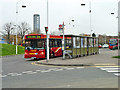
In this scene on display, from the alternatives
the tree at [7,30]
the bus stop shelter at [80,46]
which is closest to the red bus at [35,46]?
the bus stop shelter at [80,46]

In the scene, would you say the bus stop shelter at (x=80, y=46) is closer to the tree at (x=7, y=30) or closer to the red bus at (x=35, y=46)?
the red bus at (x=35, y=46)

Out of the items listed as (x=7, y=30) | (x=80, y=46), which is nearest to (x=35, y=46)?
(x=80, y=46)

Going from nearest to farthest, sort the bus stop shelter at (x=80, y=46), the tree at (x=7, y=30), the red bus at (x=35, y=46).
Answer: the red bus at (x=35, y=46) → the bus stop shelter at (x=80, y=46) → the tree at (x=7, y=30)

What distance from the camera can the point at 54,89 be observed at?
7.66 m

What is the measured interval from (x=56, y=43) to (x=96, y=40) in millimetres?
8176

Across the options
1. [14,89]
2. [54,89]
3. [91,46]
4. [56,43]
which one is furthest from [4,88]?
[91,46]

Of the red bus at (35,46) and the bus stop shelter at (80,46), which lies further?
the bus stop shelter at (80,46)

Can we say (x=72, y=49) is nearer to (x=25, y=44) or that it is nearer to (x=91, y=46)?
(x=25, y=44)

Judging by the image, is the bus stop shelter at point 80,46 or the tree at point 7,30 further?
the tree at point 7,30

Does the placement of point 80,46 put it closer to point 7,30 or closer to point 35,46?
point 35,46

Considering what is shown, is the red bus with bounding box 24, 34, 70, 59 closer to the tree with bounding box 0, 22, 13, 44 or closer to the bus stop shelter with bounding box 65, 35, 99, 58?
the bus stop shelter with bounding box 65, 35, 99, 58

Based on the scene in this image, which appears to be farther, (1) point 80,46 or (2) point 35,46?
(1) point 80,46

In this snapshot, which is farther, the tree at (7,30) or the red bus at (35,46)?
the tree at (7,30)

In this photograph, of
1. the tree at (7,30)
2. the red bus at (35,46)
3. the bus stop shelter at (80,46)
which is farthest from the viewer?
the tree at (7,30)
